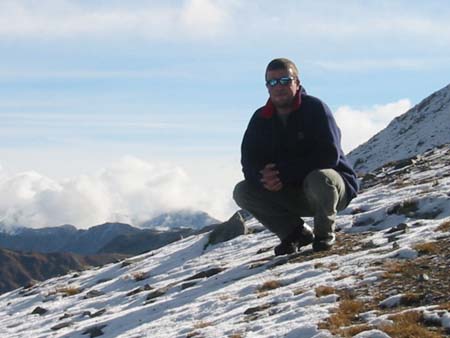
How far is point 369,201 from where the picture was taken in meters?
20.5

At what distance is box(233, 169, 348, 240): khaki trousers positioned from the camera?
1202cm

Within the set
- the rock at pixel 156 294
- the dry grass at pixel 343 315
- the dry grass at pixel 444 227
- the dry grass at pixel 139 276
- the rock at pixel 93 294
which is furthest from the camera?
the dry grass at pixel 139 276

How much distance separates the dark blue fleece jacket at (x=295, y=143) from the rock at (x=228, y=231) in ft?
31.8

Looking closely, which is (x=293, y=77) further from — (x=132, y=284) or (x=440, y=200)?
(x=132, y=284)

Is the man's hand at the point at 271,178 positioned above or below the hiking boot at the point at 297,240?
above

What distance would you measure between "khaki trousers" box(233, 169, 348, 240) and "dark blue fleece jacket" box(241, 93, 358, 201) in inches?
10.3

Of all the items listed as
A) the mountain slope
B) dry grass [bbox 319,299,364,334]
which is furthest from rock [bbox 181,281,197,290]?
dry grass [bbox 319,299,364,334]

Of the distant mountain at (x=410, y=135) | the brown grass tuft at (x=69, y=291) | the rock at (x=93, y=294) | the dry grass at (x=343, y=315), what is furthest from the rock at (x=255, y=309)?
the distant mountain at (x=410, y=135)

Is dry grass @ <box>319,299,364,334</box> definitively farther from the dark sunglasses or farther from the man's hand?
the dark sunglasses

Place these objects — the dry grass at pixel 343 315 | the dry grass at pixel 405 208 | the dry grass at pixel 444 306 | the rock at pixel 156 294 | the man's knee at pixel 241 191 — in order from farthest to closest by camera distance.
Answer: the dry grass at pixel 405 208, the rock at pixel 156 294, the man's knee at pixel 241 191, the dry grass at pixel 343 315, the dry grass at pixel 444 306

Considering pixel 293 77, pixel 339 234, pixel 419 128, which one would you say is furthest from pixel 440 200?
pixel 419 128

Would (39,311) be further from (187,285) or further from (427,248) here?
(427,248)

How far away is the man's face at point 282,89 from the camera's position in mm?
11805

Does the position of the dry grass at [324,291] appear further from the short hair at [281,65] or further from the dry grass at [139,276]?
the dry grass at [139,276]
